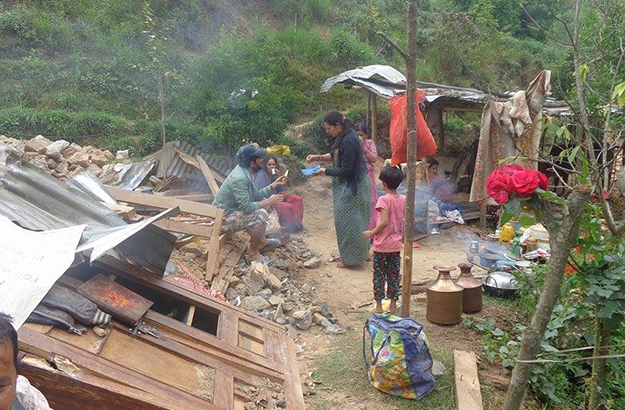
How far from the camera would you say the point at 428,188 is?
31.9 feet

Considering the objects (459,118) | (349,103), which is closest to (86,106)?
(349,103)

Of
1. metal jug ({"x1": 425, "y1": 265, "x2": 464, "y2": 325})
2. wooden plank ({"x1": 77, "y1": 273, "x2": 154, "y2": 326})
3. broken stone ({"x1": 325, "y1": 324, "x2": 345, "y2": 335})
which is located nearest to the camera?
wooden plank ({"x1": 77, "y1": 273, "x2": 154, "y2": 326})

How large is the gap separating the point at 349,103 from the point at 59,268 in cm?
1387

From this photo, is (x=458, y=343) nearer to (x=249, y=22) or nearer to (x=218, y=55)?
(x=218, y=55)

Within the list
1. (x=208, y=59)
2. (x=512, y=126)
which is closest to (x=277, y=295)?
Result: (x=512, y=126)

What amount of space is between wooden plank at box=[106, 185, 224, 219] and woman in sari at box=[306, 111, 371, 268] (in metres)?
1.47

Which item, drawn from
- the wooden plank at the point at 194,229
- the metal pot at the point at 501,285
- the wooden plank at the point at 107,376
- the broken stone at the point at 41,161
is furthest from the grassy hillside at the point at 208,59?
the wooden plank at the point at 107,376

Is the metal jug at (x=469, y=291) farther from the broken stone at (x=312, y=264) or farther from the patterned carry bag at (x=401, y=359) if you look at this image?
the broken stone at (x=312, y=264)

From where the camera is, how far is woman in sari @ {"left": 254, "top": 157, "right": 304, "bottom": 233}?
303 inches

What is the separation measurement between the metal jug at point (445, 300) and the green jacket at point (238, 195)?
88.3 inches

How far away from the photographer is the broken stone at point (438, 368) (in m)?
3.84

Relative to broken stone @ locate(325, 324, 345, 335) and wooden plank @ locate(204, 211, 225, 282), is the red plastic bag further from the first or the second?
broken stone @ locate(325, 324, 345, 335)

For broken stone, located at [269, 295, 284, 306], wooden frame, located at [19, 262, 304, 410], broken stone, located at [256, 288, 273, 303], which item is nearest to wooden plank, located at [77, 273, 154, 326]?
wooden frame, located at [19, 262, 304, 410]

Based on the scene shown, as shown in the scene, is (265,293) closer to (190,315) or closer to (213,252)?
(213,252)
